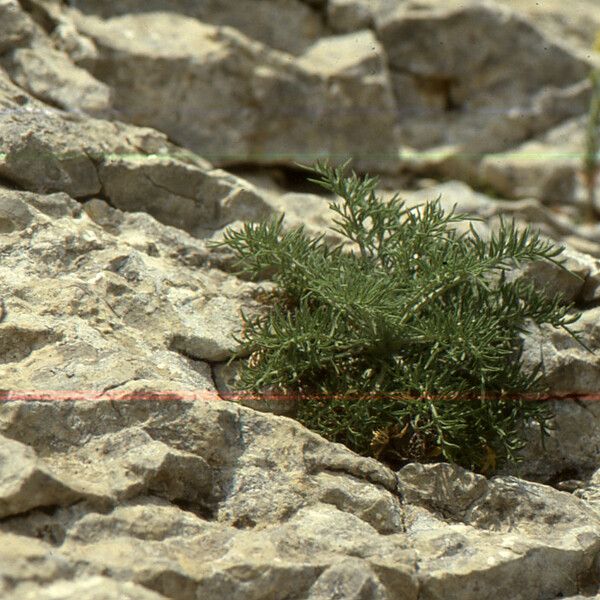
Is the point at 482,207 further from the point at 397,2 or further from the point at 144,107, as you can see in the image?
the point at 397,2

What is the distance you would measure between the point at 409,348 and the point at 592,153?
5531 millimetres

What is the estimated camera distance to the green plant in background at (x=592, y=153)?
8.87m

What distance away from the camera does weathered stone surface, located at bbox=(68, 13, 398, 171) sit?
713cm

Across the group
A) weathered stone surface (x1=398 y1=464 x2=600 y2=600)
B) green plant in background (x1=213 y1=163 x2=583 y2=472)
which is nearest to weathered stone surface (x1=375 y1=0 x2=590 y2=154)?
green plant in background (x1=213 y1=163 x2=583 y2=472)

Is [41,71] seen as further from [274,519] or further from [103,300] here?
[274,519]

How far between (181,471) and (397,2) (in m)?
6.57

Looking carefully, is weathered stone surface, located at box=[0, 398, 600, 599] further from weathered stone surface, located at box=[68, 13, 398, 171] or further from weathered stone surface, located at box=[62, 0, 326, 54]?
weathered stone surface, located at box=[62, 0, 326, 54]

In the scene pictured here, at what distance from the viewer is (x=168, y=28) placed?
7.53 metres

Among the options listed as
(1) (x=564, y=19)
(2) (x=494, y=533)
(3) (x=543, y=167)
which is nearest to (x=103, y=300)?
(2) (x=494, y=533)

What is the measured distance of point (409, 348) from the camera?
3.89 metres

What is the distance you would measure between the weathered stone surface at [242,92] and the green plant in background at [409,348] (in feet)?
11.0

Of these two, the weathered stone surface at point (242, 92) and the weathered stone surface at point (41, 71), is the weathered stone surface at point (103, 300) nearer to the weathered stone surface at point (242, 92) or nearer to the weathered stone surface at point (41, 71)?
the weathered stone surface at point (41, 71)

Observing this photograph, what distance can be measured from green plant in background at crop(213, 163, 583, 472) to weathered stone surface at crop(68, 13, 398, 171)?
132 inches

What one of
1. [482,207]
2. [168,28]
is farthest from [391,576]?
[168,28]
